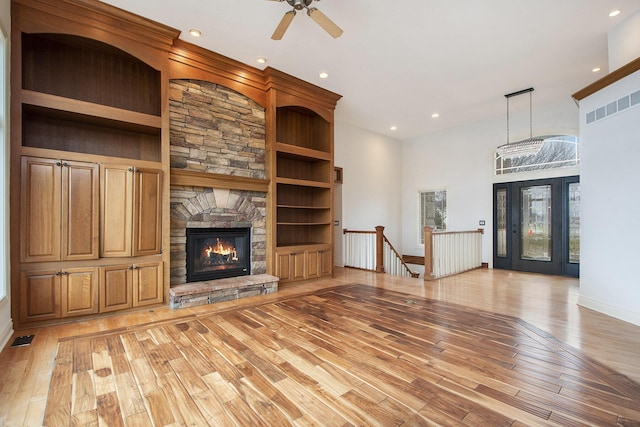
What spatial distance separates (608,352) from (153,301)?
16.8ft

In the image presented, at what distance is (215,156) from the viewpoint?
4.56 meters

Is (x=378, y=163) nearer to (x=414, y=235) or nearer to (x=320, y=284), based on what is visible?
(x=414, y=235)

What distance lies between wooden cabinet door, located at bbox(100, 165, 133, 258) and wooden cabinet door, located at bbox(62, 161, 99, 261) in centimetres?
8

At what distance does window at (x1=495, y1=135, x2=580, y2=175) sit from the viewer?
6.18 meters

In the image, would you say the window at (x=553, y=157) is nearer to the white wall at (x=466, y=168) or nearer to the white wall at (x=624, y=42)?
the white wall at (x=466, y=168)

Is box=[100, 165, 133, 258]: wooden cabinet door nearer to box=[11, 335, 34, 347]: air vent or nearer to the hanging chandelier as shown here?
box=[11, 335, 34, 347]: air vent

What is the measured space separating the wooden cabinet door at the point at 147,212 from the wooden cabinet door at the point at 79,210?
0.41 metres

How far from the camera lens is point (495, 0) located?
3.24m

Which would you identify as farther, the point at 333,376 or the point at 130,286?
the point at 130,286

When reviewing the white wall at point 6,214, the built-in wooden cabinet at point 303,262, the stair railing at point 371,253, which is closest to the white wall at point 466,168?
the stair railing at point 371,253

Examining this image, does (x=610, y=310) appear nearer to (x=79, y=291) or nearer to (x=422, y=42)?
(x=422, y=42)

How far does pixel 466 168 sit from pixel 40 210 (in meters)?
8.52

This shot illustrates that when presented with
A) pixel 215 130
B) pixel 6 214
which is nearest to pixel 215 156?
pixel 215 130

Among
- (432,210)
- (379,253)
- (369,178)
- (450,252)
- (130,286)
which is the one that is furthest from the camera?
(432,210)
